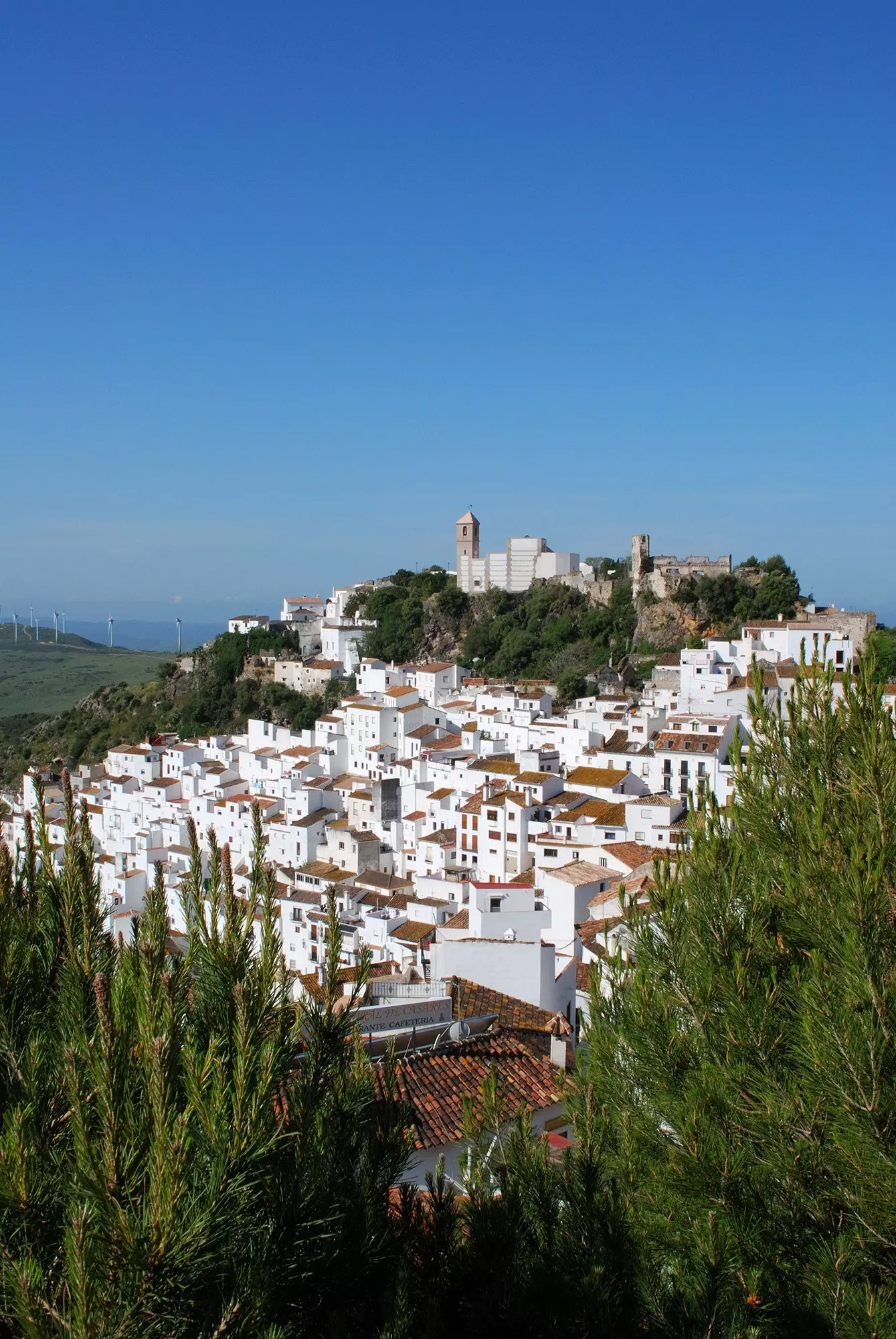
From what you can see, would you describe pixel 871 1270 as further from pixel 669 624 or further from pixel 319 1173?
pixel 669 624

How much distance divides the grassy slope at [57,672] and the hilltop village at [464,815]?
56307mm

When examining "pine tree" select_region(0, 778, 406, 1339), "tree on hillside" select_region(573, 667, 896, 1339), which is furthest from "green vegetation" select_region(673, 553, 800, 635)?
"pine tree" select_region(0, 778, 406, 1339)

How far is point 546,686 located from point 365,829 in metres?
15.7

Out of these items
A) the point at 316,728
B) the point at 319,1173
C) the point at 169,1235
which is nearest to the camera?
the point at 169,1235

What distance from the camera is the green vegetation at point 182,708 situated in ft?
200

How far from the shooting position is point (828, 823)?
5.48 m

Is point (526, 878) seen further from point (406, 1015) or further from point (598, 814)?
point (406, 1015)

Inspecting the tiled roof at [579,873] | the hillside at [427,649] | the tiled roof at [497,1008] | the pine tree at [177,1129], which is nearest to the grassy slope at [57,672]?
the hillside at [427,649]

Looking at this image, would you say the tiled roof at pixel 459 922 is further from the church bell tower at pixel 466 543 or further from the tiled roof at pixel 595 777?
the church bell tower at pixel 466 543

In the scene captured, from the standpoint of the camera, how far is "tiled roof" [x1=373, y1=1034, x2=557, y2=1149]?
8.30 metres

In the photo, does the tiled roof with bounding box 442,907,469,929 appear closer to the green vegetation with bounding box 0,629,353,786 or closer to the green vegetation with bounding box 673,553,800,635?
Answer: the green vegetation with bounding box 673,553,800,635

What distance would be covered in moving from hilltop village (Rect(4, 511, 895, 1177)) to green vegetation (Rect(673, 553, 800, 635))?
48.5 inches

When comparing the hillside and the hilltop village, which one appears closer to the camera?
the hilltop village

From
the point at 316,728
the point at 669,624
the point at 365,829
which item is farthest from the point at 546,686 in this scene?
the point at 365,829
